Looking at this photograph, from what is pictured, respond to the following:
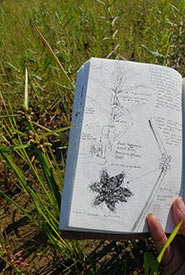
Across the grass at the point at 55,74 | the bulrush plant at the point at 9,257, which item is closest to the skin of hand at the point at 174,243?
the grass at the point at 55,74

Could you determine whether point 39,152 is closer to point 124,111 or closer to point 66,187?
point 66,187

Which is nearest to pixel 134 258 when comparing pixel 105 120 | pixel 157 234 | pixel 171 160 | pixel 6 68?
pixel 157 234

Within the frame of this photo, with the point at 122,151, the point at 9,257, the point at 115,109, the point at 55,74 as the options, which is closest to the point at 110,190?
the point at 122,151

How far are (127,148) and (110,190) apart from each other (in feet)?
0.44

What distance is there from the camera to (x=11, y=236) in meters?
1.15

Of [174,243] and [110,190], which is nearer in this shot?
[110,190]

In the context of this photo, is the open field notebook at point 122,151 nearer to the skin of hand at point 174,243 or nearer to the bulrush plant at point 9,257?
the skin of hand at point 174,243

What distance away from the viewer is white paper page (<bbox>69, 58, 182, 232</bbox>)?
0.70 metres

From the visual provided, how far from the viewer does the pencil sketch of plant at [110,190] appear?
0.71 metres

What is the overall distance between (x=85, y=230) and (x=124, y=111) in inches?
14.5

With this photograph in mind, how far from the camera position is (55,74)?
165 centimetres

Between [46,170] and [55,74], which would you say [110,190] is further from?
[55,74]

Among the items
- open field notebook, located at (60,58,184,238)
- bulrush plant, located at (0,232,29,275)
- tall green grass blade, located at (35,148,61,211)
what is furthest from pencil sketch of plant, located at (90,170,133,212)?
bulrush plant, located at (0,232,29,275)

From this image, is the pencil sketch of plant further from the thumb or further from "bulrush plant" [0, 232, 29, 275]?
"bulrush plant" [0, 232, 29, 275]
